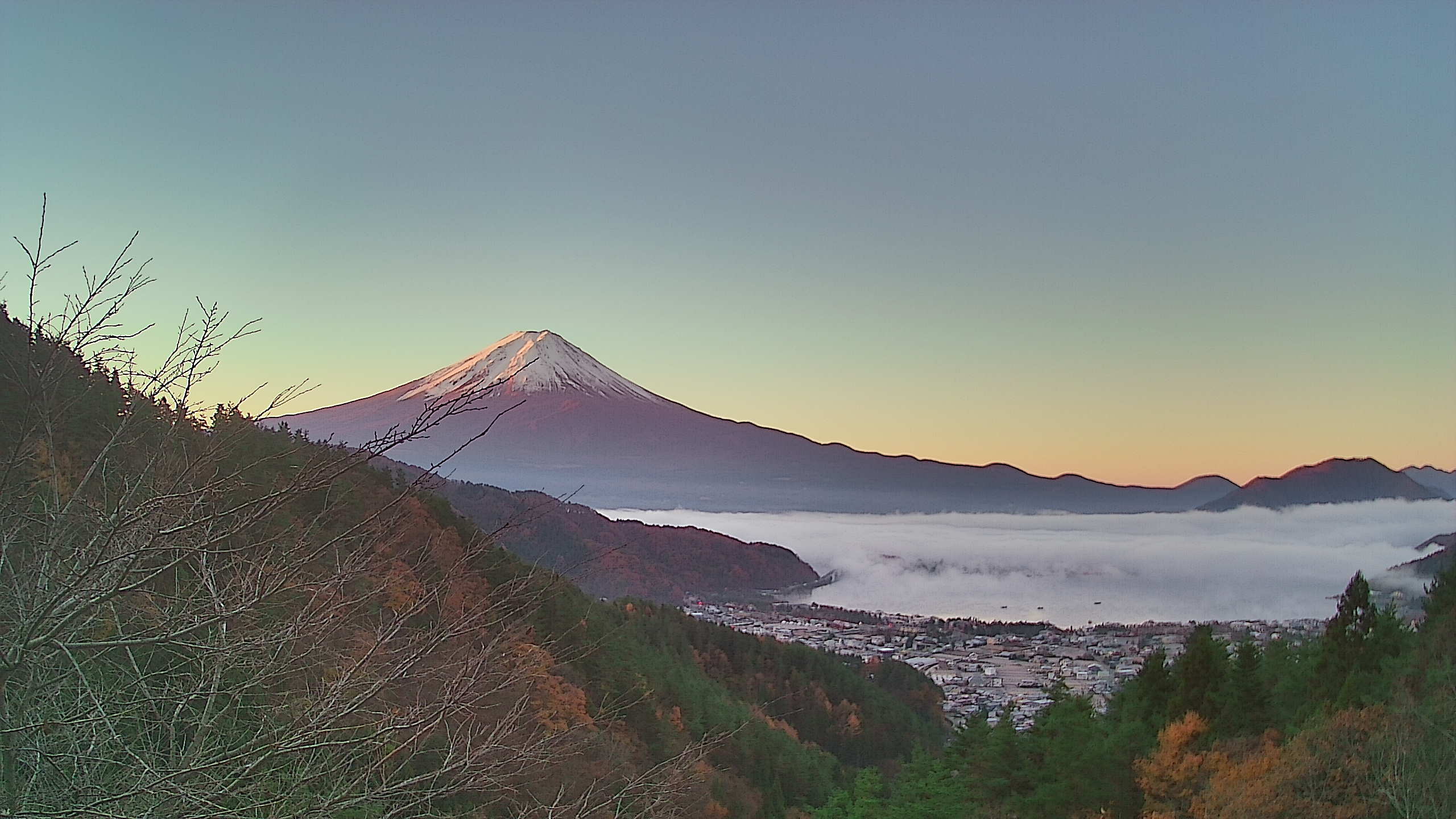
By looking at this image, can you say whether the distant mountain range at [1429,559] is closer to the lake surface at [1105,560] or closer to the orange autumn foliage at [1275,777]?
the lake surface at [1105,560]

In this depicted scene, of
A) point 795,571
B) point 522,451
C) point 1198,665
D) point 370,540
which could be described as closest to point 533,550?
point 370,540

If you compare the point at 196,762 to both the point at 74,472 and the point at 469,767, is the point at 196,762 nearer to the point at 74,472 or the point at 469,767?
the point at 469,767

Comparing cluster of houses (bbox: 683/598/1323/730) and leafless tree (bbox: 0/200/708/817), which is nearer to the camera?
leafless tree (bbox: 0/200/708/817)

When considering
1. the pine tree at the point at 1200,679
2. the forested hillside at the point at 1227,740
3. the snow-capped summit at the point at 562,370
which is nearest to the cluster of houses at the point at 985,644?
the forested hillside at the point at 1227,740

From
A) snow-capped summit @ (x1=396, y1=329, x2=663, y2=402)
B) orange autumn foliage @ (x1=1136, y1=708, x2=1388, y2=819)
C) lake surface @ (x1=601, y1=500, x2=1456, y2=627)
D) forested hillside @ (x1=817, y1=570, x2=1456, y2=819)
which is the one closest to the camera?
orange autumn foliage @ (x1=1136, y1=708, x2=1388, y2=819)

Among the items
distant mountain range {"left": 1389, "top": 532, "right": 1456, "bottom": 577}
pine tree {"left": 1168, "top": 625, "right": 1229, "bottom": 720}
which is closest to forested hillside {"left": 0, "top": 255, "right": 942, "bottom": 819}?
pine tree {"left": 1168, "top": 625, "right": 1229, "bottom": 720}

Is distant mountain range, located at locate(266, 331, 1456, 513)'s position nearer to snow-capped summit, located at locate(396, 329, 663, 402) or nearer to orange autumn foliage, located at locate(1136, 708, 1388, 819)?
snow-capped summit, located at locate(396, 329, 663, 402)

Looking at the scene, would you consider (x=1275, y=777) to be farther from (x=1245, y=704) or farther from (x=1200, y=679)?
(x=1200, y=679)
